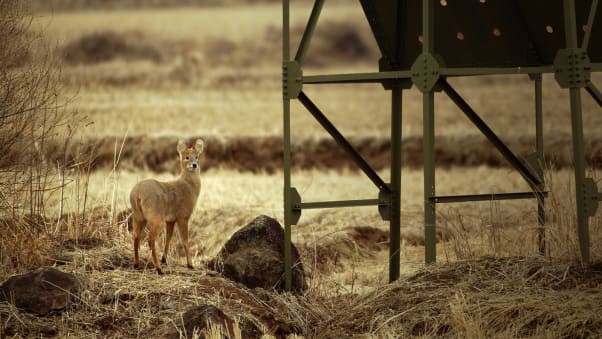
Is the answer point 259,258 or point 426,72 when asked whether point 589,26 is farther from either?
point 259,258

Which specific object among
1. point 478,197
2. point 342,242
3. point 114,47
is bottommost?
point 342,242

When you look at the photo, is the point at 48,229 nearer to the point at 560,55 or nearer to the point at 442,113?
the point at 560,55

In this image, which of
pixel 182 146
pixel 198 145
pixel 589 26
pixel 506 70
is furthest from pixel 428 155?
pixel 182 146

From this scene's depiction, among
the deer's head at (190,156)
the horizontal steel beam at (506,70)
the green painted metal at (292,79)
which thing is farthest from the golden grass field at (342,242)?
the green painted metal at (292,79)

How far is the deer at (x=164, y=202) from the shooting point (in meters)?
12.0

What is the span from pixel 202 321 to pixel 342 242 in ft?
24.4

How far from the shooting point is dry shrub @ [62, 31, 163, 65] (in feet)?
212

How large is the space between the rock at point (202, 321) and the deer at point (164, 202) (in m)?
1.29

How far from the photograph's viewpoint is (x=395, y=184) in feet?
47.1

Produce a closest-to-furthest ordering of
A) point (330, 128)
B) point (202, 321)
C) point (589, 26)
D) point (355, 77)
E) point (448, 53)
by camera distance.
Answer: point (202, 321)
point (589, 26)
point (355, 77)
point (330, 128)
point (448, 53)

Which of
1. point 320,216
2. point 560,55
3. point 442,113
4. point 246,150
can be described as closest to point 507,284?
point 560,55

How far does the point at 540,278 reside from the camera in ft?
38.5

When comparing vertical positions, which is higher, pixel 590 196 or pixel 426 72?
pixel 426 72

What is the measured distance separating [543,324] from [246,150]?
19448mm
